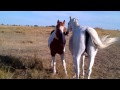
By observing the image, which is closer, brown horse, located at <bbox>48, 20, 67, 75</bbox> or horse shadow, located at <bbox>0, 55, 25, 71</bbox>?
brown horse, located at <bbox>48, 20, 67, 75</bbox>

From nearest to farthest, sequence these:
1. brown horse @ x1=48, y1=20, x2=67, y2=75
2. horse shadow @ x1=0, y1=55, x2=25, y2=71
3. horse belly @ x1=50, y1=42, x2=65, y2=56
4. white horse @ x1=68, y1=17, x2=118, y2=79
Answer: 1. white horse @ x1=68, y1=17, x2=118, y2=79
2. brown horse @ x1=48, y1=20, x2=67, y2=75
3. horse belly @ x1=50, y1=42, x2=65, y2=56
4. horse shadow @ x1=0, y1=55, x2=25, y2=71

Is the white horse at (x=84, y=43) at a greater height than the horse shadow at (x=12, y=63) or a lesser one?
greater

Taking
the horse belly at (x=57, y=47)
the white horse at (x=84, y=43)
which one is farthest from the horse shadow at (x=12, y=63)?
the white horse at (x=84, y=43)

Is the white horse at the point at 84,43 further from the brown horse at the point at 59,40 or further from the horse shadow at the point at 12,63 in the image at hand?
the horse shadow at the point at 12,63

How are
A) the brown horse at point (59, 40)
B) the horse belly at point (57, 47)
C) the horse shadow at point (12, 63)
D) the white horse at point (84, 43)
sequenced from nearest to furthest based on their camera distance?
the white horse at point (84, 43)
the brown horse at point (59, 40)
the horse belly at point (57, 47)
the horse shadow at point (12, 63)

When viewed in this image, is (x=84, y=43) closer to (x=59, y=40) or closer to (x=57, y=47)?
(x=59, y=40)

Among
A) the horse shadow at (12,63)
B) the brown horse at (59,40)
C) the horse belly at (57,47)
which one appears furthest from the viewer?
the horse shadow at (12,63)

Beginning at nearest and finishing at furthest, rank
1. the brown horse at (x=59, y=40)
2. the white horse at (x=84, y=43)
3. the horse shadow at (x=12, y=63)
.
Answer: the white horse at (x=84, y=43) < the brown horse at (x=59, y=40) < the horse shadow at (x=12, y=63)

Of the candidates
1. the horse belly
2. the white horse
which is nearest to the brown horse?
the horse belly

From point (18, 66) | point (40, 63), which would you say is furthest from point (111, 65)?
point (18, 66)

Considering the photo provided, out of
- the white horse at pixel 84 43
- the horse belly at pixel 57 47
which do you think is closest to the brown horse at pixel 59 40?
the horse belly at pixel 57 47

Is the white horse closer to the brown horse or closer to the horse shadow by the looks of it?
the brown horse

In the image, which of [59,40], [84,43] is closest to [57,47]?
[59,40]

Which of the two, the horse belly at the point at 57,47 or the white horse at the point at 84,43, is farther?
the horse belly at the point at 57,47
